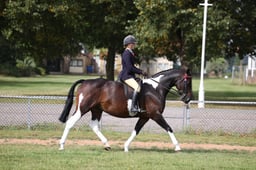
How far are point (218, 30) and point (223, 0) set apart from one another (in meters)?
2.70

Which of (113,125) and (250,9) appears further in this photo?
(250,9)

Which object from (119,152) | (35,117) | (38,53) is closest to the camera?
(119,152)

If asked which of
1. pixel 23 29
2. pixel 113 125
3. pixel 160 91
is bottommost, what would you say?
pixel 113 125

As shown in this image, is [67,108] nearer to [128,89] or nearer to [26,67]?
[128,89]

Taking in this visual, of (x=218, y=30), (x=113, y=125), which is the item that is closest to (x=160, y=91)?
(x=113, y=125)

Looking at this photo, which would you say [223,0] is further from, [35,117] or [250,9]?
[35,117]

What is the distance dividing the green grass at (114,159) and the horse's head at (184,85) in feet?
4.65

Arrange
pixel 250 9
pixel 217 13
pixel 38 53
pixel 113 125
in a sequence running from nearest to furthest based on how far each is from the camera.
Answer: pixel 113 125, pixel 217 13, pixel 250 9, pixel 38 53

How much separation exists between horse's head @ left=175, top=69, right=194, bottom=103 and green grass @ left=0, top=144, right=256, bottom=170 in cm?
142

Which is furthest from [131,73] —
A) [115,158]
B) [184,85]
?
[115,158]

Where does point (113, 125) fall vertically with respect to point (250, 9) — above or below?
below

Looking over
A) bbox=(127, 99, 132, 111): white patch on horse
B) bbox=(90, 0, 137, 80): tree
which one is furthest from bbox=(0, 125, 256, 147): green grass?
bbox=(90, 0, 137, 80): tree

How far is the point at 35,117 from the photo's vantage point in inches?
881

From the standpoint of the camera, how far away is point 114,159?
479 inches
